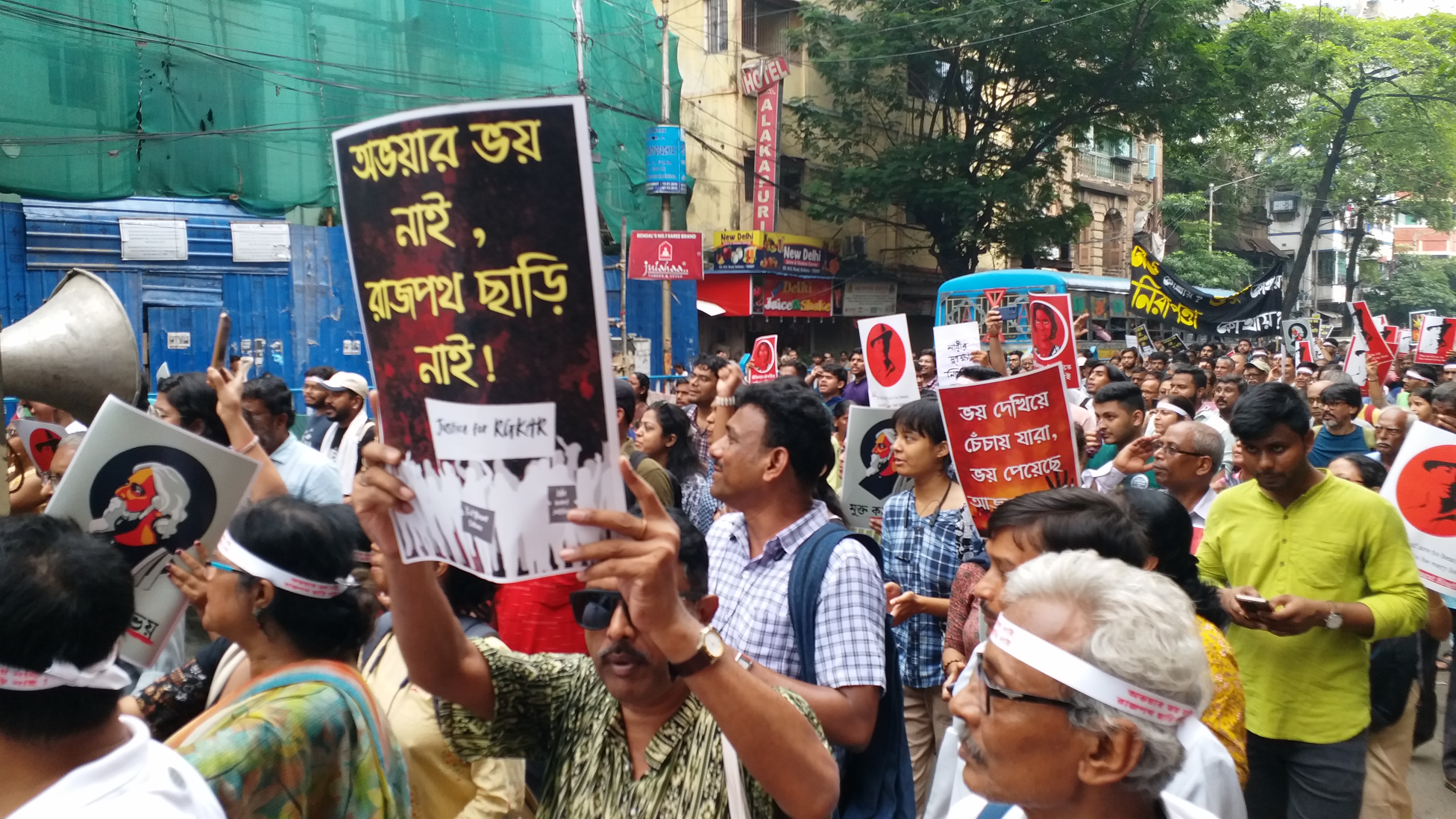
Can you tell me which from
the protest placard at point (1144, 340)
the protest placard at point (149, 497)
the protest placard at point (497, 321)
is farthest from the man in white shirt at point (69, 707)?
the protest placard at point (1144, 340)

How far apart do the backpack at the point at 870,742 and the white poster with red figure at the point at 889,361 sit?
18.9 feet

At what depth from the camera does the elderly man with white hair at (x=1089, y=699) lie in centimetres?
181

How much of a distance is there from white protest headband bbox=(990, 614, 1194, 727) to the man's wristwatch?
18.9 inches

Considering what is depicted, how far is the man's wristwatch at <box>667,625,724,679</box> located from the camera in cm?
185

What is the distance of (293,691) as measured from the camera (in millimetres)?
2320

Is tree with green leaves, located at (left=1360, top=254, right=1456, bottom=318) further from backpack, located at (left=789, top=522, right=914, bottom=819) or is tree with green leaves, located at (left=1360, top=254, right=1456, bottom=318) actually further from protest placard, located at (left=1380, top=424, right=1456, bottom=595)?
backpack, located at (left=789, top=522, right=914, bottom=819)

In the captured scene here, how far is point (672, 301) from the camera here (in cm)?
2511

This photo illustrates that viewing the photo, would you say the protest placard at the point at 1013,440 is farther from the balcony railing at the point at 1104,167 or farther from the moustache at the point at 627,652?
the balcony railing at the point at 1104,167

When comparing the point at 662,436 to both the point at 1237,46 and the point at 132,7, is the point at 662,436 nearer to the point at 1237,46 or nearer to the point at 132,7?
the point at 132,7

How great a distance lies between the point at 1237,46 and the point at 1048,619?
92.0ft

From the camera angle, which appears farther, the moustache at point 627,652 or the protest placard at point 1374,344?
the protest placard at point 1374,344

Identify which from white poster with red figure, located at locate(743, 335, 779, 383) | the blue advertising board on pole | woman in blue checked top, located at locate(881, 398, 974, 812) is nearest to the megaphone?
woman in blue checked top, located at locate(881, 398, 974, 812)

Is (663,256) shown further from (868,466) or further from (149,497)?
(149,497)

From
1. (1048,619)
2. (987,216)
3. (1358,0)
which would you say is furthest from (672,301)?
(1358,0)
